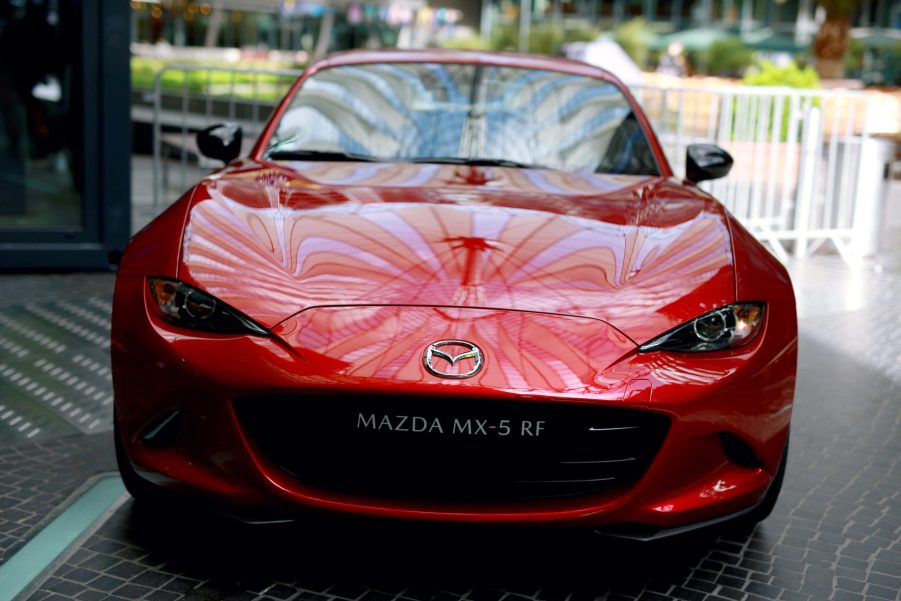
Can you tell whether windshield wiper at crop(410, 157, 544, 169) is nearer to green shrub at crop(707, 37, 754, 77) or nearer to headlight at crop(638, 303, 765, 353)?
headlight at crop(638, 303, 765, 353)

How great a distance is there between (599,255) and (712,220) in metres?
0.51

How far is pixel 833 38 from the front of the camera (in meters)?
29.8

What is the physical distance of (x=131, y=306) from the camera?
3.05m

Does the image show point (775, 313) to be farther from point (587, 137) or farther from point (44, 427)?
point (44, 427)

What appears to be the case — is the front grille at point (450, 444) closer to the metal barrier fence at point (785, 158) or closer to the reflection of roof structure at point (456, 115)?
the reflection of roof structure at point (456, 115)

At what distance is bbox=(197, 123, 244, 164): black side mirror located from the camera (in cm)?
450

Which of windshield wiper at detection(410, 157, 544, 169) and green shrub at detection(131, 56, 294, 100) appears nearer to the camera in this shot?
windshield wiper at detection(410, 157, 544, 169)

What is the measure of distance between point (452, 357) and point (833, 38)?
29485 millimetres

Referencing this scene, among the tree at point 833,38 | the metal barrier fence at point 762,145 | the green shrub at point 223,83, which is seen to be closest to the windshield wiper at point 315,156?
the green shrub at point 223,83

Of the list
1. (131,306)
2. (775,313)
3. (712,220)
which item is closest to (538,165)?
(712,220)

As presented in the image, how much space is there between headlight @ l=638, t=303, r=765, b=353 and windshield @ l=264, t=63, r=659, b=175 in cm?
131

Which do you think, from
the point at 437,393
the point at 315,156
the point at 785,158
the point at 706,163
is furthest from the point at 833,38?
the point at 437,393

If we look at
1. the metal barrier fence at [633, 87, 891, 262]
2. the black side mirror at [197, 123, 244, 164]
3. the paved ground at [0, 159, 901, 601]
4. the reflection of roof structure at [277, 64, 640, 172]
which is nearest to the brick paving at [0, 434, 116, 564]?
the paved ground at [0, 159, 901, 601]

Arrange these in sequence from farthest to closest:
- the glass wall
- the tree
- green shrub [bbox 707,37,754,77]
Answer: green shrub [bbox 707,37,754,77], the tree, the glass wall
